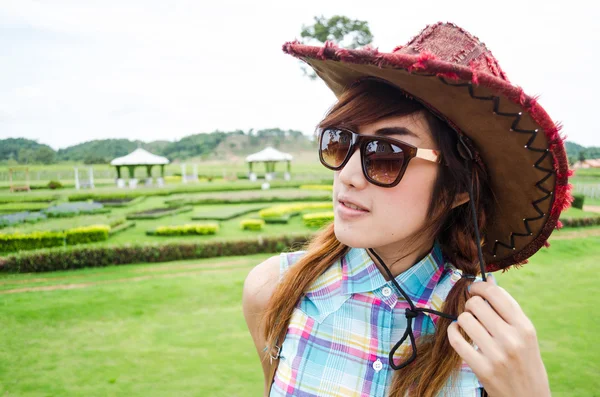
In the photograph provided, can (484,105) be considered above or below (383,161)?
above

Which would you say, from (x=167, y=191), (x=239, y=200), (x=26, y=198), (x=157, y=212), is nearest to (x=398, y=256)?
(x=157, y=212)

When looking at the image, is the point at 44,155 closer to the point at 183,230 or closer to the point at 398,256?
the point at 183,230

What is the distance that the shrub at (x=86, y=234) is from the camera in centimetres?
890

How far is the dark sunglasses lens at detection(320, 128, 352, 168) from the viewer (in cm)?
131

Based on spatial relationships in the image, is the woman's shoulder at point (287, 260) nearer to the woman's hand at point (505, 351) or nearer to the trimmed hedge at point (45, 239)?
the woman's hand at point (505, 351)

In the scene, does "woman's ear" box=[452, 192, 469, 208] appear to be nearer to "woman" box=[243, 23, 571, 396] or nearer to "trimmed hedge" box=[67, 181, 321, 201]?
"woman" box=[243, 23, 571, 396]

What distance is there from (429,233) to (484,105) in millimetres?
560

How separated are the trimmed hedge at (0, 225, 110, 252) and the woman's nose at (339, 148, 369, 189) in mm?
9102

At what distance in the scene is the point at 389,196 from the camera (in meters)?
1.26

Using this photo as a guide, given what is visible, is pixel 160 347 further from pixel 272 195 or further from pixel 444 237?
pixel 272 195

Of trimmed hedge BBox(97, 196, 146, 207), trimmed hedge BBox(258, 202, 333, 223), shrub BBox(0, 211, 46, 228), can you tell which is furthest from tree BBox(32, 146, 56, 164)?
trimmed hedge BBox(258, 202, 333, 223)

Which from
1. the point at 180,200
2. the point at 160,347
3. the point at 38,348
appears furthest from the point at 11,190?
the point at 160,347

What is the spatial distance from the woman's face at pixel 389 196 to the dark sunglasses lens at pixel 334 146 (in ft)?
0.16

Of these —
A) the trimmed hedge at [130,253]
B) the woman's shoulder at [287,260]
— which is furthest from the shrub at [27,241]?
the woman's shoulder at [287,260]
